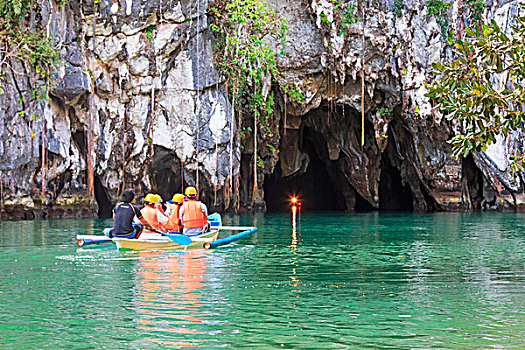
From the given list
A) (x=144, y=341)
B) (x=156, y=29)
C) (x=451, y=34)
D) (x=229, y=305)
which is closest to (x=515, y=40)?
(x=229, y=305)

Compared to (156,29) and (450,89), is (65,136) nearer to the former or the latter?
(156,29)

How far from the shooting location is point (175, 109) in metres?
26.1

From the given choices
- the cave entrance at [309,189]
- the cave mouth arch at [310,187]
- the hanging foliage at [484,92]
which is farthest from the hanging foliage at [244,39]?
the hanging foliage at [484,92]

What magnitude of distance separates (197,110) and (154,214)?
12.6 meters

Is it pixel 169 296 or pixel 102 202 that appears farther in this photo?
pixel 102 202

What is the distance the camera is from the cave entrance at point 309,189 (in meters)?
38.2

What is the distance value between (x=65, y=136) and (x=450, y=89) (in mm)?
20454

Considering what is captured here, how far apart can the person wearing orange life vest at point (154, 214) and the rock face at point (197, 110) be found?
37.0ft

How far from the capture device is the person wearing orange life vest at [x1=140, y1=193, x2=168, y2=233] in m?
14.0

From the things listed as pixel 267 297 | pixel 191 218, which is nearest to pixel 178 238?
pixel 191 218

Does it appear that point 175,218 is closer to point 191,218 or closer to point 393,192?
point 191,218

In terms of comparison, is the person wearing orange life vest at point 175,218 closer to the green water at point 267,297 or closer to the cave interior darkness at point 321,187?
the green water at point 267,297

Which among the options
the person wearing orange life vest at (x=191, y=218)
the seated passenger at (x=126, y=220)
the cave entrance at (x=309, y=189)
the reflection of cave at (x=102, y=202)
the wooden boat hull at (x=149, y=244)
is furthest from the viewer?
the cave entrance at (x=309, y=189)

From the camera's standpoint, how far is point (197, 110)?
2622 centimetres
